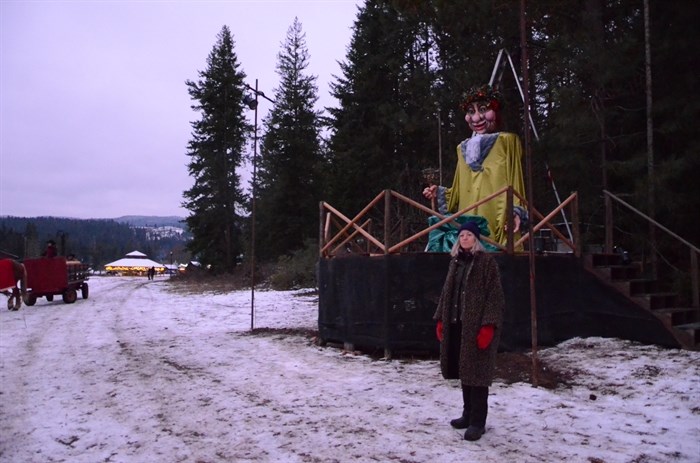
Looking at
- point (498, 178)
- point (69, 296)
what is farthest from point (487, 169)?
point (69, 296)

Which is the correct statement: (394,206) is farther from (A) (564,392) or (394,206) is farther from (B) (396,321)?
(A) (564,392)

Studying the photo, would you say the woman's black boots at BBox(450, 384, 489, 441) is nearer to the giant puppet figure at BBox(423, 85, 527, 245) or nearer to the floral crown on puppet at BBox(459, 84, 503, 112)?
the giant puppet figure at BBox(423, 85, 527, 245)

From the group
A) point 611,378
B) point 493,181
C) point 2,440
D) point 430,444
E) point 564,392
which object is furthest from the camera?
point 493,181

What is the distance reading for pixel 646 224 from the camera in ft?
32.8

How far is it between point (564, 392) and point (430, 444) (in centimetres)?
210

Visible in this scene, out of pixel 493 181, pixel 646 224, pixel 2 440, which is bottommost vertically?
pixel 2 440

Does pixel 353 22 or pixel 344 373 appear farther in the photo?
pixel 353 22

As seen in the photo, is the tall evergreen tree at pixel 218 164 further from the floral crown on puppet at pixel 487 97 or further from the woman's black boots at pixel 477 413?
the woman's black boots at pixel 477 413

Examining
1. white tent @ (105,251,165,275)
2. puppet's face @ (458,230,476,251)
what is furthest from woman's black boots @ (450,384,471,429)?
white tent @ (105,251,165,275)

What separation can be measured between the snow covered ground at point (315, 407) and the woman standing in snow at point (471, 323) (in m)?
0.32

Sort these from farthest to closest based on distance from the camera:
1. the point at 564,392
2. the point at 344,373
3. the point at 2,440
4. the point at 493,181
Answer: the point at 493,181 < the point at 344,373 < the point at 564,392 < the point at 2,440

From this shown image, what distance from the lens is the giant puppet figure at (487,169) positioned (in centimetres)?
853

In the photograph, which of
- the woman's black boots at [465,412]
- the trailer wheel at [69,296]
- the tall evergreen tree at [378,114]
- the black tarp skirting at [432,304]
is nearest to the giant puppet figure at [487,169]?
Result: the black tarp skirting at [432,304]

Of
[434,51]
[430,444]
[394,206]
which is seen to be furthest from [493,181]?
[434,51]
